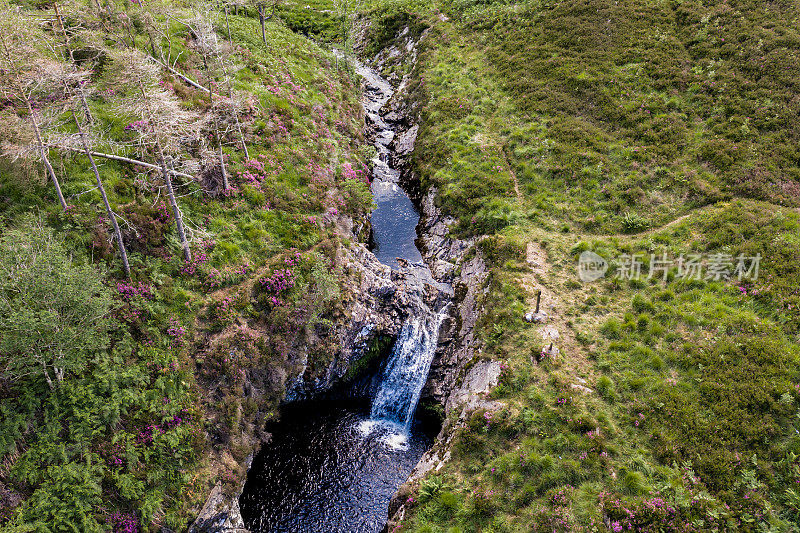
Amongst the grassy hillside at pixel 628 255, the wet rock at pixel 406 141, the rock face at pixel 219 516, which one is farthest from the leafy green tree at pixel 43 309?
the wet rock at pixel 406 141

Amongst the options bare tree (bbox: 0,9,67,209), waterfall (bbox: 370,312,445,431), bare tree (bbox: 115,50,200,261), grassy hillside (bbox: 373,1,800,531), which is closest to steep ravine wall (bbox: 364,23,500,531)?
waterfall (bbox: 370,312,445,431)

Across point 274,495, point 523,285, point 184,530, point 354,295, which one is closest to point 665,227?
point 523,285

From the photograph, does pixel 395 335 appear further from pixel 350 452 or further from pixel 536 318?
pixel 536 318

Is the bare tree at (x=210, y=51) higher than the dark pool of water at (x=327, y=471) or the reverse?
higher

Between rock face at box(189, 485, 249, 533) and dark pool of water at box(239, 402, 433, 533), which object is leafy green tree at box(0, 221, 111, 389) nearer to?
rock face at box(189, 485, 249, 533)

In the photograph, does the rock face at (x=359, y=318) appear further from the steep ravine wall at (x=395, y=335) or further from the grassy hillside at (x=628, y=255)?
the grassy hillside at (x=628, y=255)

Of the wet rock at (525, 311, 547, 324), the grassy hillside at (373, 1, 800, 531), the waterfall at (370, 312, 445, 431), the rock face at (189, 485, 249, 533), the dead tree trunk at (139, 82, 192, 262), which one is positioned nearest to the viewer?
the grassy hillside at (373, 1, 800, 531)

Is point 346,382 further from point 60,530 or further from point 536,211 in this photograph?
point 536,211

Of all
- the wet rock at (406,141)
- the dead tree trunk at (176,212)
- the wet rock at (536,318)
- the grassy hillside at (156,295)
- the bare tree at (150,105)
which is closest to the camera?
the grassy hillside at (156,295)
